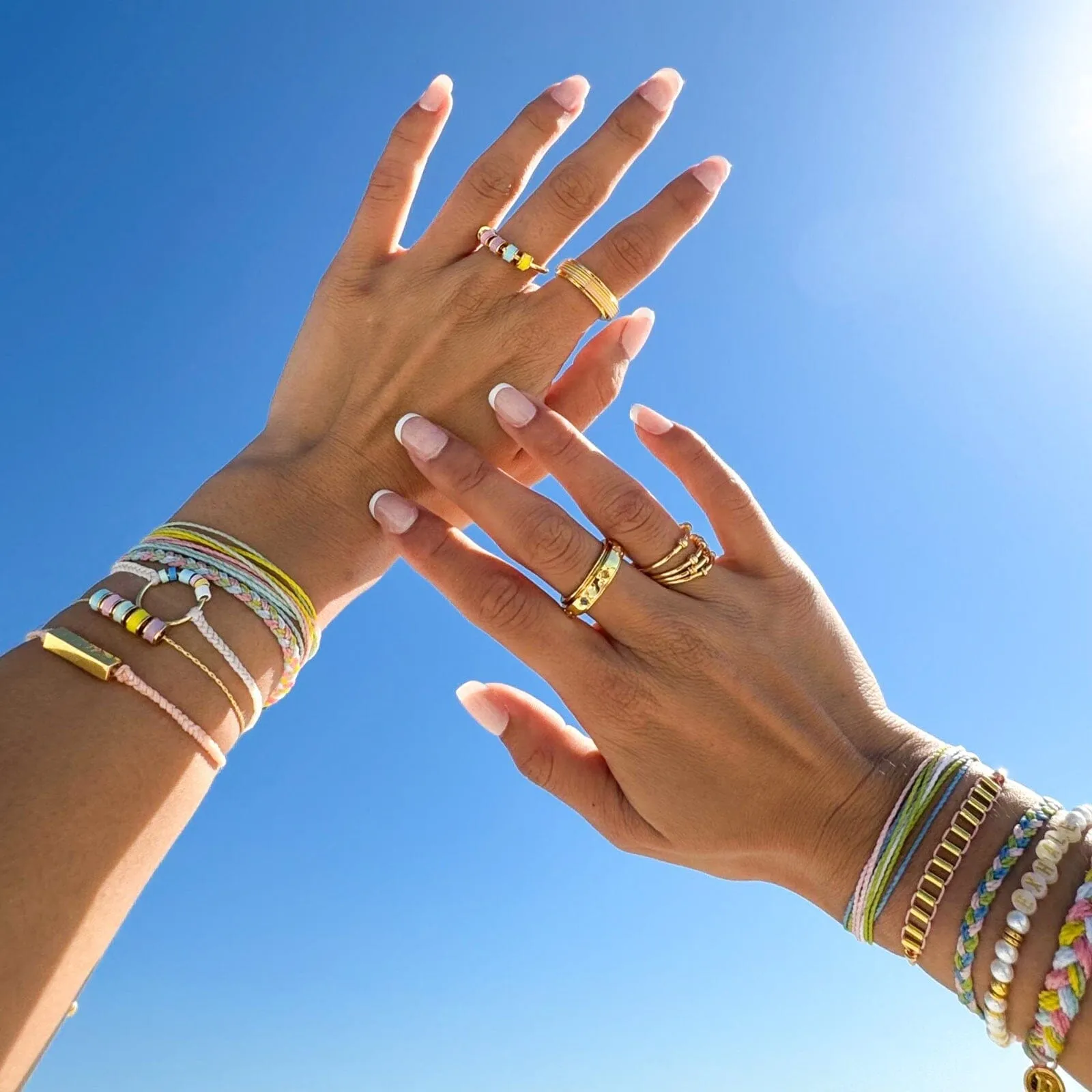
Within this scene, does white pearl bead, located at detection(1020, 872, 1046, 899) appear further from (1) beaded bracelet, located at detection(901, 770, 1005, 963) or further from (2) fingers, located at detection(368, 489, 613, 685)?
(2) fingers, located at detection(368, 489, 613, 685)

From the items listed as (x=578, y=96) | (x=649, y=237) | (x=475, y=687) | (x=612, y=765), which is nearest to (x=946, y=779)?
(x=612, y=765)

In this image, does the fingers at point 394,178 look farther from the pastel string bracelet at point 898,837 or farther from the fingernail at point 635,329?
the pastel string bracelet at point 898,837

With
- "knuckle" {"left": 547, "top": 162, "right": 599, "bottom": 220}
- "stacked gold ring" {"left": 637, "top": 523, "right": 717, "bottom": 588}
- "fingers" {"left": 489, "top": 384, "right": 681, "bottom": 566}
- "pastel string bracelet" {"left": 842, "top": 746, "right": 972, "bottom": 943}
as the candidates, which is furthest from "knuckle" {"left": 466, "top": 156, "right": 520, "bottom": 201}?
"pastel string bracelet" {"left": 842, "top": 746, "right": 972, "bottom": 943}

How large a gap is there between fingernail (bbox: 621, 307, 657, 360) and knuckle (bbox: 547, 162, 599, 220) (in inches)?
14.7

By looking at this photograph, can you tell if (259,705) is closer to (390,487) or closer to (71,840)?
(71,840)

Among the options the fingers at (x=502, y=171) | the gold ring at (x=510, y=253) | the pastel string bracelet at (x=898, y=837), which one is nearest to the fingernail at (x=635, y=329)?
the gold ring at (x=510, y=253)

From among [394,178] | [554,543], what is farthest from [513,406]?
[394,178]

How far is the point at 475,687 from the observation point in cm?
245

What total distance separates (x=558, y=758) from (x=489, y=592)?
47cm

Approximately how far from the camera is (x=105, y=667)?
6.03ft

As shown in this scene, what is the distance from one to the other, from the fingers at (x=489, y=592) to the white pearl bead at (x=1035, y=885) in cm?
104

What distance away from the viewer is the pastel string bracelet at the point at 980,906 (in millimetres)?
1782

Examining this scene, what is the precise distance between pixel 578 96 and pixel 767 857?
2.50 meters

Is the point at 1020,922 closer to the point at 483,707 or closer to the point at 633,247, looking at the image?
the point at 483,707
